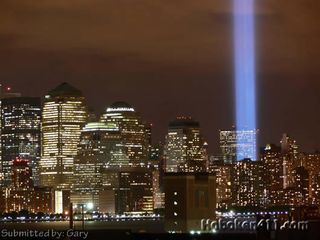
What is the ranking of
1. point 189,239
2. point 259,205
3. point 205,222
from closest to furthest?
point 189,239 < point 205,222 < point 259,205

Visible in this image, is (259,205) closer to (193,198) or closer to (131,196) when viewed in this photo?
(131,196)

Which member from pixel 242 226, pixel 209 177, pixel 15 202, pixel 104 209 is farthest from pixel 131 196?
pixel 242 226

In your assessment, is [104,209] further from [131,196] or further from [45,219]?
[45,219]

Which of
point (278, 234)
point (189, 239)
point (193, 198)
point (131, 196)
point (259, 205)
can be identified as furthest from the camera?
point (131, 196)

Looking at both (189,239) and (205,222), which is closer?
(189,239)

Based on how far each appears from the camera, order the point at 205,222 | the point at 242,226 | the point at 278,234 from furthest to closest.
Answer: the point at 205,222
the point at 242,226
the point at 278,234

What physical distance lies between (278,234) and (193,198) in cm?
2635

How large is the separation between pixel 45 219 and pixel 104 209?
20.2 metres

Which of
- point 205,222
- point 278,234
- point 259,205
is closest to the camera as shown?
point 278,234

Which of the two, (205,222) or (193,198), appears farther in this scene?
(193,198)

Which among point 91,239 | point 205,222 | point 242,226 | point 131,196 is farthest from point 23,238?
point 131,196

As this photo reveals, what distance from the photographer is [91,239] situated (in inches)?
1517

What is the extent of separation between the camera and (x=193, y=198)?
64000 mm

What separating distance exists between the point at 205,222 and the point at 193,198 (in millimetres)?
6669
